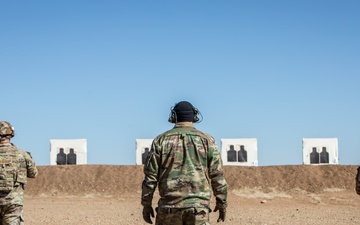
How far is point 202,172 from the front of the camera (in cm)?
808

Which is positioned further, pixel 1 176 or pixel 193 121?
pixel 1 176

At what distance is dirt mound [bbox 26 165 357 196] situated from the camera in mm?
40156

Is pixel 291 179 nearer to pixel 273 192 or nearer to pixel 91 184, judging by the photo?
pixel 273 192

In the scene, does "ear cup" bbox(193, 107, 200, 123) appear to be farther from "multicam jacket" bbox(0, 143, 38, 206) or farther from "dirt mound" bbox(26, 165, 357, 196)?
"dirt mound" bbox(26, 165, 357, 196)

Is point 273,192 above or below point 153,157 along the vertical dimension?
below

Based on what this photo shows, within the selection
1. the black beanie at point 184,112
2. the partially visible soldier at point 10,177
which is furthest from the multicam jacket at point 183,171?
the partially visible soldier at point 10,177

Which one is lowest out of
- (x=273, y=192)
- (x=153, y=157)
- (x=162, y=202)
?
(x=273, y=192)

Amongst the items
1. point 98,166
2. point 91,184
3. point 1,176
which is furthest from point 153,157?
point 98,166

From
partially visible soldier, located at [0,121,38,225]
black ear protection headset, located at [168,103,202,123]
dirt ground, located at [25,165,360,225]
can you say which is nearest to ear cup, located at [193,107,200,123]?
black ear protection headset, located at [168,103,202,123]

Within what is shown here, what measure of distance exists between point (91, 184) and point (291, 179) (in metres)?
11.3

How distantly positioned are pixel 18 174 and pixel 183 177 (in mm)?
3539

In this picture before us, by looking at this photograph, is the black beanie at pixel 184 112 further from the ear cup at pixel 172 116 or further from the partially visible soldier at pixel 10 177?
the partially visible soldier at pixel 10 177

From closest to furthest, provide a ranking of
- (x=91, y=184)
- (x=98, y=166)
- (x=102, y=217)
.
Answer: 1. (x=102, y=217)
2. (x=91, y=184)
3. (x=98, y=166)

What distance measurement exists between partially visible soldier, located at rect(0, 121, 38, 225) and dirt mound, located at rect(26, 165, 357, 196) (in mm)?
29725
